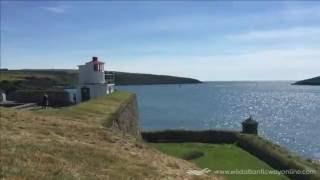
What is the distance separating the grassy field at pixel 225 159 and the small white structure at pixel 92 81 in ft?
49.7

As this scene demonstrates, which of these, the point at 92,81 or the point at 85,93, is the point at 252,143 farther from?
the point at 92,81

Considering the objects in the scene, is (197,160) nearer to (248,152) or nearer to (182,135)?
(248,152)

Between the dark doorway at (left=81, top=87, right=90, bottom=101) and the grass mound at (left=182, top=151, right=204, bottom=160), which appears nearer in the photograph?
the grass mound at (left=182, top=151, right=204, bottom=160)

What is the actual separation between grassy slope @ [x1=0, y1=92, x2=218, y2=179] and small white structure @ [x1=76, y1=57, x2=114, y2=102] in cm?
2199

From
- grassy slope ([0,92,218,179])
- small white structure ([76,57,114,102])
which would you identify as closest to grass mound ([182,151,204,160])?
grassy slope ([0,92,218,179])

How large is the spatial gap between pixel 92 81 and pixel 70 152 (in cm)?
3330

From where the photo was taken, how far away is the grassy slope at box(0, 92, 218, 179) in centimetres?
1398

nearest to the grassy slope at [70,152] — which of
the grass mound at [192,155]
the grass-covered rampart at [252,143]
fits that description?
the grass mound at [192,155]

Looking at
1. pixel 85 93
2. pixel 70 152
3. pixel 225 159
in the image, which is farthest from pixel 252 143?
pixel 85 93

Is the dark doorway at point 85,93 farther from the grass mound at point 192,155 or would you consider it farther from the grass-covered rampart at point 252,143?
the grass mound at point 192,155

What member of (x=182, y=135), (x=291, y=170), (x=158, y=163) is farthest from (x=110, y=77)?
(x=158, y=163)

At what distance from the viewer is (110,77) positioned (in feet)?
185

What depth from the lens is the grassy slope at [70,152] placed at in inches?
550

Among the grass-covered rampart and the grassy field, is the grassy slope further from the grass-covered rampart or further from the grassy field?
the grass-covered rampart
